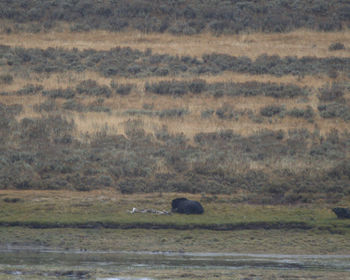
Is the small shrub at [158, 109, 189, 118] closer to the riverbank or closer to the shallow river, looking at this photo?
the riverbank

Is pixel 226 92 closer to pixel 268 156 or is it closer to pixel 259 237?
pixel 268 156

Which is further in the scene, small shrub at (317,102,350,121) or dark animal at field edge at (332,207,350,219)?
small shrub at (317,102,350,121)

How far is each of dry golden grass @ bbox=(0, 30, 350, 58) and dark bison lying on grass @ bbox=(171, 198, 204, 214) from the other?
91.0 feet

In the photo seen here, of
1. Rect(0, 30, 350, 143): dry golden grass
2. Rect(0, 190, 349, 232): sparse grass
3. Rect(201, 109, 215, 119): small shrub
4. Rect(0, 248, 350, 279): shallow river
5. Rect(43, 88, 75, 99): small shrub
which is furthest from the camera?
Rect(43, 88, 75, 99): small shrub

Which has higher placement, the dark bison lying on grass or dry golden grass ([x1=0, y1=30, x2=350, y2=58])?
dry golden grass ([x1=0, y1=30, x2=350, y2=58])

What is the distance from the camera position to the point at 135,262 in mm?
16172

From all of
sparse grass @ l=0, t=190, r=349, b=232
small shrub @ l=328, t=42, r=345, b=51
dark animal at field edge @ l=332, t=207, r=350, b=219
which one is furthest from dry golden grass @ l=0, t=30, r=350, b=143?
dark animal at field edge @ l=332, t=207, r=350, b=219

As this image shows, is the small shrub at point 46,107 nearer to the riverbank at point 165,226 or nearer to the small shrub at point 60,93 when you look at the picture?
the small shrub at point 60,93

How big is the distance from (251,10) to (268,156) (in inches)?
1136

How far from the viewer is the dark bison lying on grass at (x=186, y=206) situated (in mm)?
20297

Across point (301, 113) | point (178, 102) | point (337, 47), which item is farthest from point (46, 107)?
point (337, 47)

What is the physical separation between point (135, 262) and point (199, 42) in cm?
3569

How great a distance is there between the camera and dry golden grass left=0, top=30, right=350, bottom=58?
47969 millimetres

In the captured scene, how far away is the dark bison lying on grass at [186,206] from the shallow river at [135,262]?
274 cm
